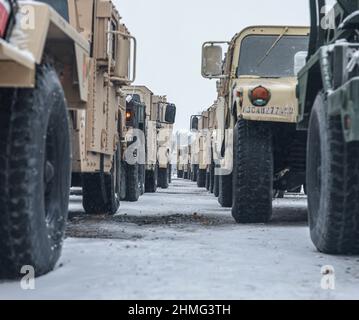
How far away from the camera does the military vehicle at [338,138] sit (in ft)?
13.0

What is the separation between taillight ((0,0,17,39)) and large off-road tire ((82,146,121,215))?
4.69 m

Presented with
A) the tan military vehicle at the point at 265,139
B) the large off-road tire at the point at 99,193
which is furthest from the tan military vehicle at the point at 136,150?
the tan military vehicle at the point at 265,139

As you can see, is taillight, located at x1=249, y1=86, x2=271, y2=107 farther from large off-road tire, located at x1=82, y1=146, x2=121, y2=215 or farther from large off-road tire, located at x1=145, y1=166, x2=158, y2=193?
large off-road tire, located at x1=145, y1=166, x2=158, y2=193

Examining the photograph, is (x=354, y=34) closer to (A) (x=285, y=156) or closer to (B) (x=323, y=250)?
(B) (x=323, y=250)

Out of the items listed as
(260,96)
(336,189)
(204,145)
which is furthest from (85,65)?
(204,145)

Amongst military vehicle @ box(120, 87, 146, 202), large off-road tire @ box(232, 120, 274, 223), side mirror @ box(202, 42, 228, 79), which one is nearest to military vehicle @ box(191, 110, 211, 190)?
military vehicle @ box(120, 87, 146, 202)

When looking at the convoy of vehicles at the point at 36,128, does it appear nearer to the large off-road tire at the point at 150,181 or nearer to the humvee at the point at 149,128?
the humvee at the point at 149,128

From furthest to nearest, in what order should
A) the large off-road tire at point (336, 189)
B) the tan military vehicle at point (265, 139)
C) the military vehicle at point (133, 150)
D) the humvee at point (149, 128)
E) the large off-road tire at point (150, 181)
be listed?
the large off-road tire at point (150, 181)
the humvee at point (149, 128)
the military vehicle at point (133, 150)
the tan military vehicle at point (265, 139)
the large off-road tire at point (336, 189)

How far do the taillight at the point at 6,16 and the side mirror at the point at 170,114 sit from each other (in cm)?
1295

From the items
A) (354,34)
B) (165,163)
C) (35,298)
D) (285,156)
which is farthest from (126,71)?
(165,163)

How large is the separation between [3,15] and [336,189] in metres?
2.25

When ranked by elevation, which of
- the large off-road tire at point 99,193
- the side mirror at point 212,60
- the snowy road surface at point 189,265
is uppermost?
→ the side mirror at point 212,60

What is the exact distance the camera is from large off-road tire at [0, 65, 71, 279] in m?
3.26

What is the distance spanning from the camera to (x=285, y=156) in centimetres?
714
